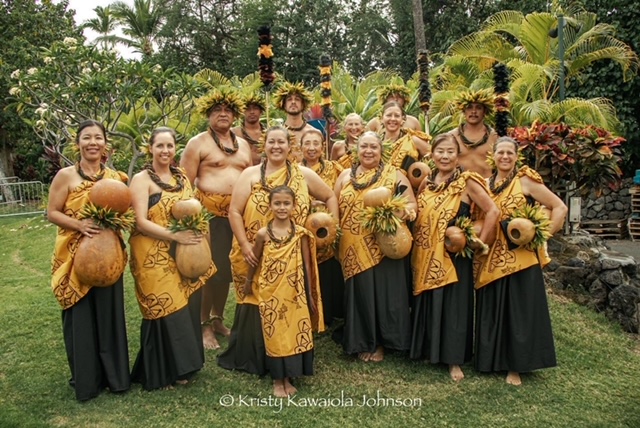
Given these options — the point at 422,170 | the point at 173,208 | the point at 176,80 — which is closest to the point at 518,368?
the point at 422,170

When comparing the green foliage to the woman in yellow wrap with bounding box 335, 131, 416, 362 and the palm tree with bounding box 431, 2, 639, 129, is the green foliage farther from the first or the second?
the palm tree with bounding box 431, 2, 639, 129

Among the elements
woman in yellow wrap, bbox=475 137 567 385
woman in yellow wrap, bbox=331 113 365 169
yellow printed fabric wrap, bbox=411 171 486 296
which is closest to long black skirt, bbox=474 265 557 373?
woman in yellow wrap, bbox=475 137 567 385

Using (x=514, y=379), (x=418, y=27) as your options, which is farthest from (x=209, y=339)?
(x=418, y=27)

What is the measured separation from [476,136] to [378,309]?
1793 mm

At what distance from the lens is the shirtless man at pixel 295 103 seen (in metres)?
5.51

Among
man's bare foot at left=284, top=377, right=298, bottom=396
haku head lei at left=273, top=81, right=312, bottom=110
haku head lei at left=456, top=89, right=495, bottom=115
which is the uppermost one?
haku head lei at left=273, top=81, right=312, bottom=110

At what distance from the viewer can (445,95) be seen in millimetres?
11773

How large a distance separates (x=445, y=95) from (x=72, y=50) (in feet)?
23.9

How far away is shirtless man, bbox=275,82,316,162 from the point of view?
18.1 ft

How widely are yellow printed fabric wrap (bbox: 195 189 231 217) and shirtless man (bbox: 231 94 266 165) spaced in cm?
67

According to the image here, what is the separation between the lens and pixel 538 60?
1341 cm

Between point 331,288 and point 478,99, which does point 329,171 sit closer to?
point 331,288

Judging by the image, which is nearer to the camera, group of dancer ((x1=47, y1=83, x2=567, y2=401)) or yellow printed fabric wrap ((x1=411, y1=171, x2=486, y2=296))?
group of dancer ((x1=47, y1=83, x2=567, y2=401))

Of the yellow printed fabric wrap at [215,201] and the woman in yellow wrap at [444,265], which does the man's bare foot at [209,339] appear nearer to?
the yellow printed fabric wrap at [215,201]
